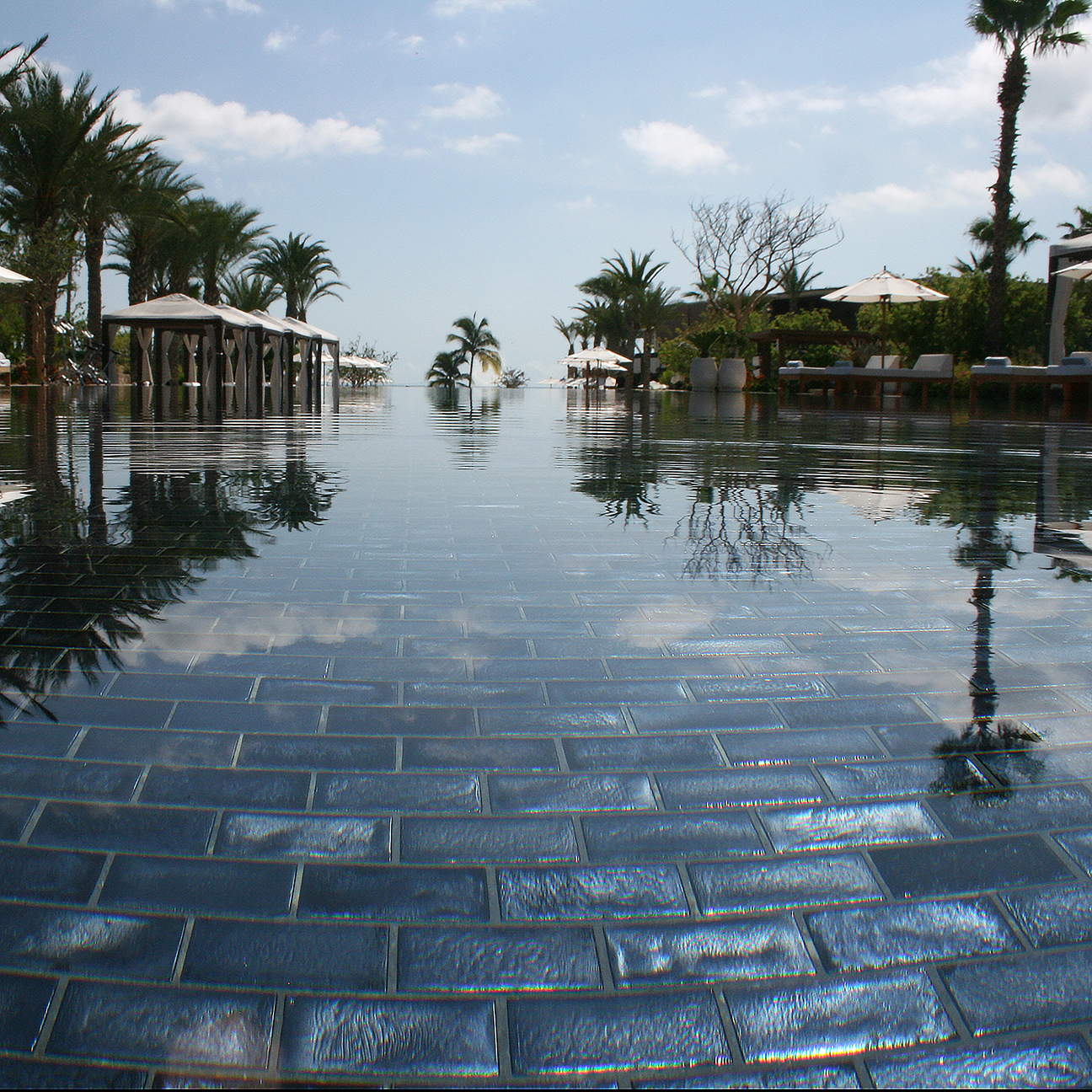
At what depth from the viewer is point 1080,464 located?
26.9 feet

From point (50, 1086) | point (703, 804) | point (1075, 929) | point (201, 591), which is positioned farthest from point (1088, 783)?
point (201, 591)

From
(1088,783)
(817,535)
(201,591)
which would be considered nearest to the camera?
(1088,783)

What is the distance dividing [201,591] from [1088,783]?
8.68ft

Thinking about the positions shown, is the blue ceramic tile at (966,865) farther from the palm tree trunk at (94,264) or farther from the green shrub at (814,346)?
the palm tree trunk at (94,264)

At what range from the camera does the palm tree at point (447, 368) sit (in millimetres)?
58469

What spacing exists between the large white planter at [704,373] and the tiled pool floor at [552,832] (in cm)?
2581

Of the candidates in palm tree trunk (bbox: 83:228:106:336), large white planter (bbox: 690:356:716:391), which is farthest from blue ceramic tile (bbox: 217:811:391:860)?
palm tree trunk (bbox: 83:228:106:336)

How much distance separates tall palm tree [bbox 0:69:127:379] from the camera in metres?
23.4

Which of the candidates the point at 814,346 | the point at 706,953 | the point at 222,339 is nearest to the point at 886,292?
the point at 814,346

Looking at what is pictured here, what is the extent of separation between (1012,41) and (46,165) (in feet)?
73.4

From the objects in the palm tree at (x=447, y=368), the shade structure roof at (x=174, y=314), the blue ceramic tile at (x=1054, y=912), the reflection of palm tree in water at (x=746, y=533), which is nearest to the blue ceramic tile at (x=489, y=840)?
the blue ceramic tile at (x=1054, y=912)

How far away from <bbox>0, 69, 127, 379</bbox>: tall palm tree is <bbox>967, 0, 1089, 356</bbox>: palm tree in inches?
799

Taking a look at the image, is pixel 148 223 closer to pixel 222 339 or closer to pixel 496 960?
pixel 222 339

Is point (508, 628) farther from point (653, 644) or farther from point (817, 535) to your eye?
point (817, 535)
